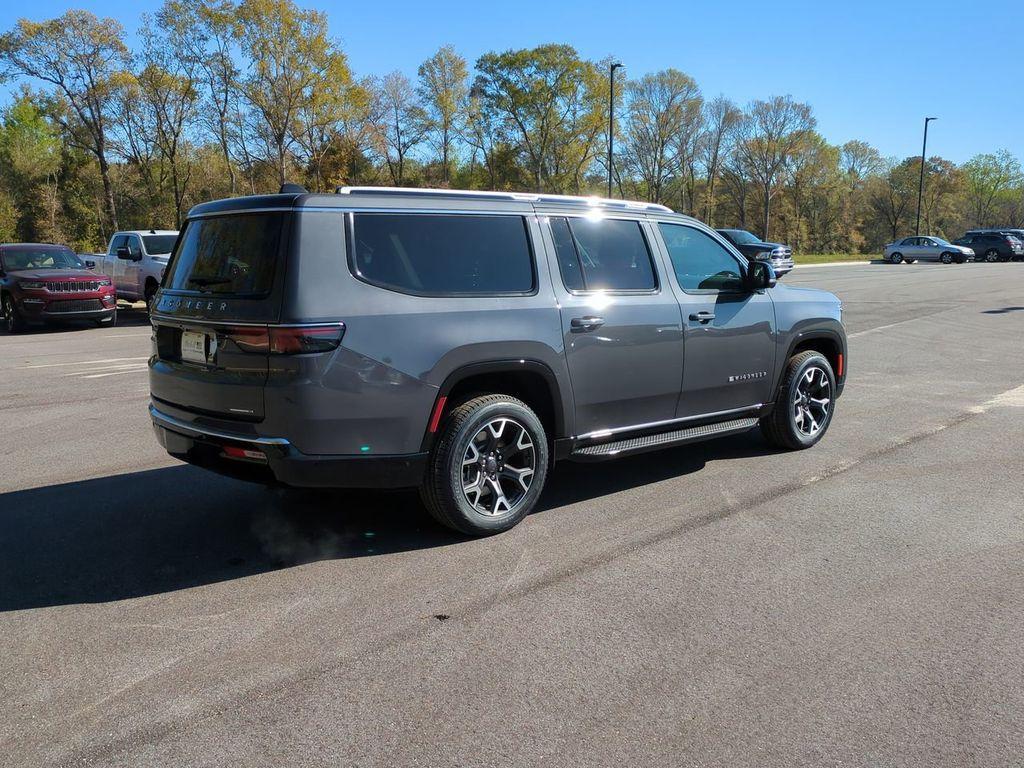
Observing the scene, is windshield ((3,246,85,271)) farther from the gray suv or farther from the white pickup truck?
the gray suv

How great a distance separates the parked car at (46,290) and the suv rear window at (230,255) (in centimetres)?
1297

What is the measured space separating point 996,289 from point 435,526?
2449cm

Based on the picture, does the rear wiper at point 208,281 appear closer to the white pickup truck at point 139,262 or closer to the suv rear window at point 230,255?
the suv rear window at point 230,255

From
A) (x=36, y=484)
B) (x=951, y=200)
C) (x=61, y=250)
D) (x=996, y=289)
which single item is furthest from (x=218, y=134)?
(x=951, y=200)

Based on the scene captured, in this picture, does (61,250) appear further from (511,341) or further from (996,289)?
(996,289)

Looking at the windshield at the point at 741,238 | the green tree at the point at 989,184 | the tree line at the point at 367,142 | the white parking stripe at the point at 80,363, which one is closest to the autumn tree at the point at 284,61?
the tree line at the point at 367,142

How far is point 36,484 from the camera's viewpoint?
5.77m

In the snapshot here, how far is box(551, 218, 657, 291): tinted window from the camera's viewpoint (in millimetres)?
5086

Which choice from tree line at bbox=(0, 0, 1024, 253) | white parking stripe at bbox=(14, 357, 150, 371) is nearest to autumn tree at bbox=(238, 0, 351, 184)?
tree line at bbox=(0, 0, 1024, 253)

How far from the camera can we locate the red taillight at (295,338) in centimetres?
403

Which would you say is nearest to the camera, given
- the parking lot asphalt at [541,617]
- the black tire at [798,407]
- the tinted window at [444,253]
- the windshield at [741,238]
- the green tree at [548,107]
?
the parking lot asphalt at [541,617]

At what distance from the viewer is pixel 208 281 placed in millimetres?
4539

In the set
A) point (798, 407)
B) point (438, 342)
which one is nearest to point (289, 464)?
point (438, 342)

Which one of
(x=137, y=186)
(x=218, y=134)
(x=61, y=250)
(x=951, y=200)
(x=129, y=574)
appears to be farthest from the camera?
(x=951, y=200)
